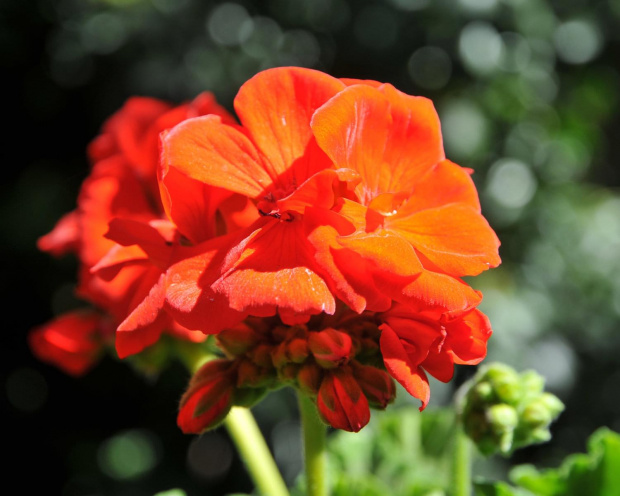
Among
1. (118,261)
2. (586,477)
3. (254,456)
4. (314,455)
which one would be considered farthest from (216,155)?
(586,477)

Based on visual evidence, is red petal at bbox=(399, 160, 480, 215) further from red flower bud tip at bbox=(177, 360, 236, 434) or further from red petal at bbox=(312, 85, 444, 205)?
red flower bud tip at bbox=(177, 360, 236, 434)

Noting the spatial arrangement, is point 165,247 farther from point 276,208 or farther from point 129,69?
point 129,69

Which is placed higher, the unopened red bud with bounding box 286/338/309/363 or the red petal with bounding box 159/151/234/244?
the red petal with bounding box 159/151/234/244

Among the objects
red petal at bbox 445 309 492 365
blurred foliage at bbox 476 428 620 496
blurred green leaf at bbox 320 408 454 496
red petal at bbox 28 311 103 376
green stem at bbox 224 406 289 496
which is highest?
red petal at bbox 445 309 492 365

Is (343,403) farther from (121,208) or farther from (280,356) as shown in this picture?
(121,208)

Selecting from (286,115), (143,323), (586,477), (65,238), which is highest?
(286,115)

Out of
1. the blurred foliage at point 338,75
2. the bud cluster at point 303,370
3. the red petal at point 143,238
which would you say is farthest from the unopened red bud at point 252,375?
the blurred foliage at point 338,75

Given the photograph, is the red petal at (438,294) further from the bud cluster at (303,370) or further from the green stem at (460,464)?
the green stem at (460,464)

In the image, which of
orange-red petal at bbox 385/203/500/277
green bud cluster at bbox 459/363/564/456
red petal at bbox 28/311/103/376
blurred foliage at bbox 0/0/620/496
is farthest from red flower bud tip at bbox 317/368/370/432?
blurred foliage at bbox 0/0/620/496
